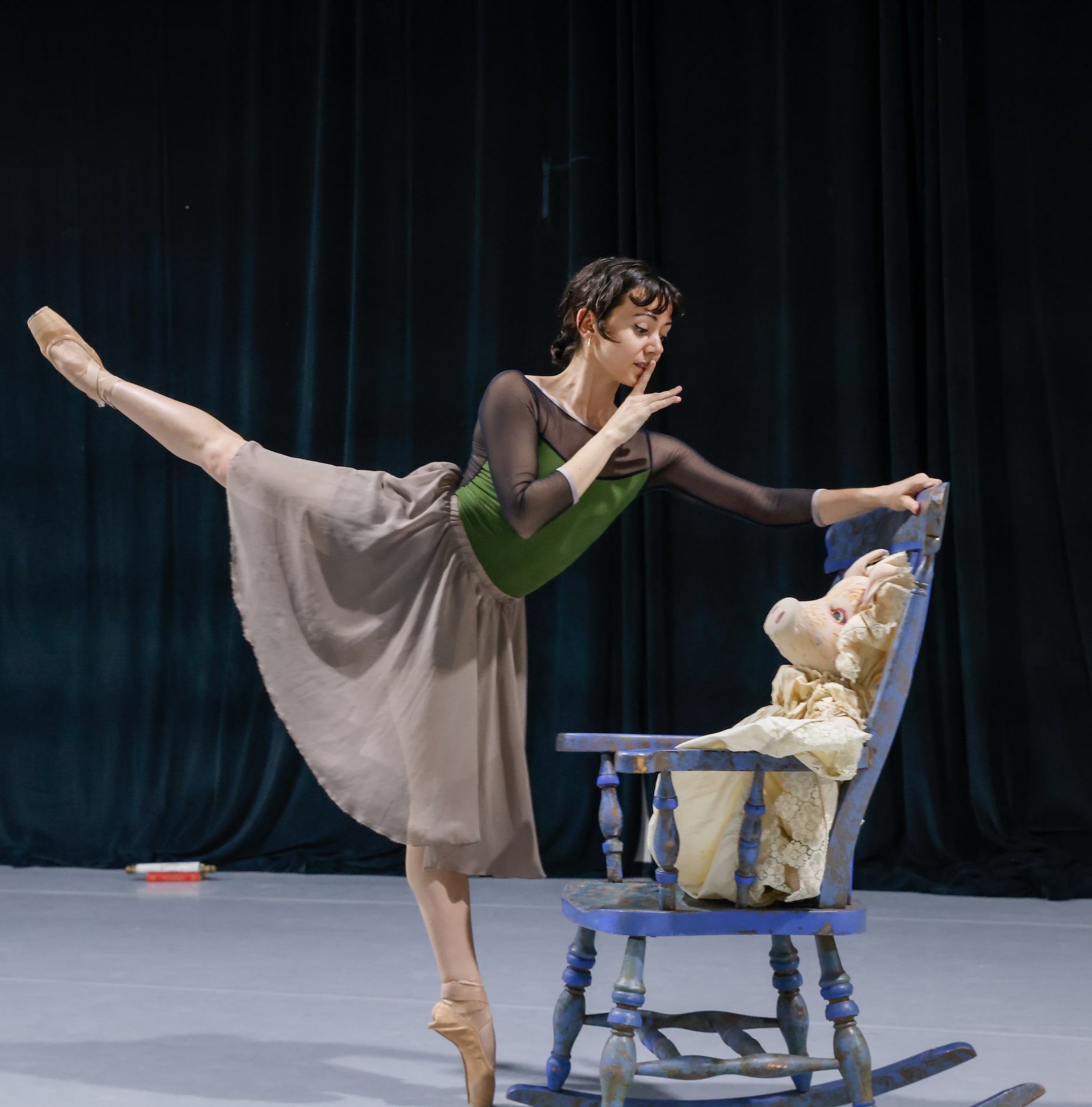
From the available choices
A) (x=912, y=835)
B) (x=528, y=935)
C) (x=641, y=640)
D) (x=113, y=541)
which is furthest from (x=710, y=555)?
(x=113, y=541)

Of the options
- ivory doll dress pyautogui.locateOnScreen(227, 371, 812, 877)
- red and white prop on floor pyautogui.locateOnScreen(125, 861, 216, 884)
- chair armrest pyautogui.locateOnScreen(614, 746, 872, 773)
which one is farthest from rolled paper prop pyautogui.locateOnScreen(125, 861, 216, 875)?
chair armrest pyautogui.locateOnScreen(614, 746, 872, 773)

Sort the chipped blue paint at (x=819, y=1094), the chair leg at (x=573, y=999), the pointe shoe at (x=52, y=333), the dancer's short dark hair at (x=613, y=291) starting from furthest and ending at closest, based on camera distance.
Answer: the pointe shoe at (x=52, y=333) → the dancer's short dark hair at (x=613, y=291) → the chair leg at (x=573, y=999) → the chipped blue paint at (x=819, y=1094)

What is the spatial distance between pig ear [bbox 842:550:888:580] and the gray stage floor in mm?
777

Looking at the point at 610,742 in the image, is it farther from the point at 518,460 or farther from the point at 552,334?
the point at 552,334

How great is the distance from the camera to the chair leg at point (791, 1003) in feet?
6.25

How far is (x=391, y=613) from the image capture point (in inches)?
80.2

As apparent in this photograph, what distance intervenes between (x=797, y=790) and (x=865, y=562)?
0.36 meters

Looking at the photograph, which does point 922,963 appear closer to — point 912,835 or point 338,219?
point 912,835

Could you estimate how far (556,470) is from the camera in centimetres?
187

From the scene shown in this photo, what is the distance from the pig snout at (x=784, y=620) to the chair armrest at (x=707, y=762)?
0.20 meters

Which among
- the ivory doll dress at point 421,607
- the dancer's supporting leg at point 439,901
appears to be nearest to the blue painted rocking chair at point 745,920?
the dancer's supporting leg at point 439,901

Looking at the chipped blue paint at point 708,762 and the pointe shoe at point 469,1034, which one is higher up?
the chipped blue paint at point 708,762

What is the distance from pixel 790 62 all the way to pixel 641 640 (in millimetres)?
2019

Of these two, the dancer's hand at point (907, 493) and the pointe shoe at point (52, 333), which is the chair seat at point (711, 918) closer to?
the dancer's hand at point (907, 493)
